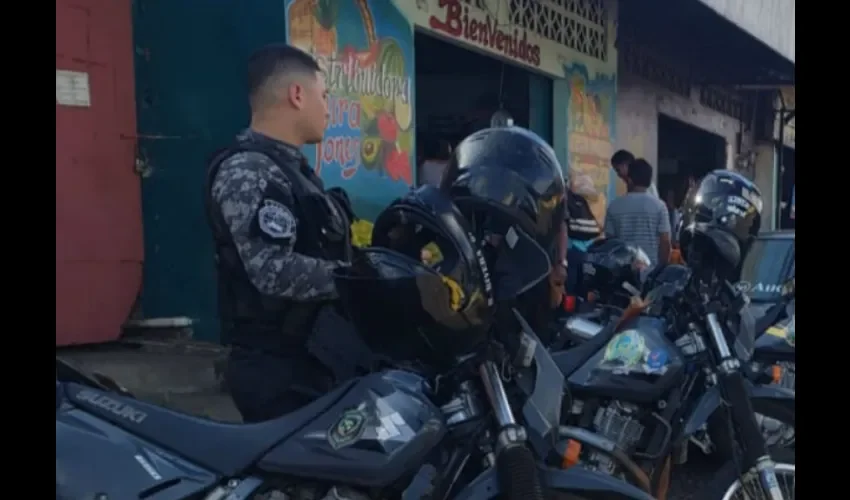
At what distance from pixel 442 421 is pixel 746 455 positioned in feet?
4.45

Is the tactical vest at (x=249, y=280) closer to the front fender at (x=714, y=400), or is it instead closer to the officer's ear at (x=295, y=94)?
the officer's ear at (x=295, y=94)

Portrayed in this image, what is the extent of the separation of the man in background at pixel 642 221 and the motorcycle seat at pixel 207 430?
4426mm

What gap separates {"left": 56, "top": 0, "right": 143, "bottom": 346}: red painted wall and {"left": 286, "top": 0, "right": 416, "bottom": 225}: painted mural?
975 millimetres

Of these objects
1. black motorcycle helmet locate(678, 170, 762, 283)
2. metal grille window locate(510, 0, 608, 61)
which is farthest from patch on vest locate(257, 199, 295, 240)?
metal grille window locate(510, 0, 608, 61)

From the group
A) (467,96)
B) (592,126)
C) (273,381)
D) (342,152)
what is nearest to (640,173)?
(342,152)

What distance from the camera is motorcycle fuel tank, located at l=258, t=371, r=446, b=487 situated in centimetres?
207

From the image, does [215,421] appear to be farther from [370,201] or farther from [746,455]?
[370,201]

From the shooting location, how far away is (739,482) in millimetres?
3074

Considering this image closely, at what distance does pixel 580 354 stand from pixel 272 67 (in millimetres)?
1573

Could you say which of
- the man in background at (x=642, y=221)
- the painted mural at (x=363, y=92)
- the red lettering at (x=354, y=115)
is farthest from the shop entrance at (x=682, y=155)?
the red lettering at (x=354, y=115)

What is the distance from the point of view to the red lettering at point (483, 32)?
709 cm

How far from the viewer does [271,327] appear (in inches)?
98.2

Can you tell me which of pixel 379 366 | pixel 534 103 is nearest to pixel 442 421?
pixel 379 366

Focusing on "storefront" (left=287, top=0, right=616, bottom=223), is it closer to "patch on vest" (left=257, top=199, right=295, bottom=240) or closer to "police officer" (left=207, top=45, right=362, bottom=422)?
"police officer" (left=207, top=45, right=362, bottom=422)
